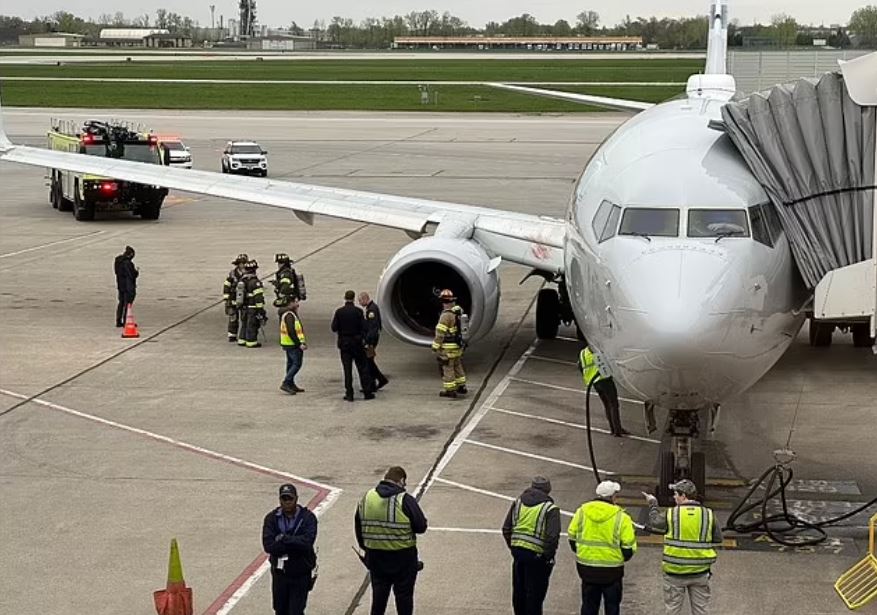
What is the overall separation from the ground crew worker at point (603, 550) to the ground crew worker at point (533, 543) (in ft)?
0.86

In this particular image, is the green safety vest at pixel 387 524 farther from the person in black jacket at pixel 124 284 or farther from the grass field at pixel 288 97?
the grass field at pixel 288 97

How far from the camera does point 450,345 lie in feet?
63.8

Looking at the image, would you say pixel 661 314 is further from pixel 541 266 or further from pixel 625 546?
pixel 541 266

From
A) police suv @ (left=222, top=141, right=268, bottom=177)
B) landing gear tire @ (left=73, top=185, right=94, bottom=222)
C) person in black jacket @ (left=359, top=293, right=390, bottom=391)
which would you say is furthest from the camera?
police suv @ (left=222, top=141, right=268, bottom=177)

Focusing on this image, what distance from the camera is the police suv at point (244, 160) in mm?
51906

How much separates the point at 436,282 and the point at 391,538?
34.7 ft

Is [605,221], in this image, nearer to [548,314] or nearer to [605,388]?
[605,388]

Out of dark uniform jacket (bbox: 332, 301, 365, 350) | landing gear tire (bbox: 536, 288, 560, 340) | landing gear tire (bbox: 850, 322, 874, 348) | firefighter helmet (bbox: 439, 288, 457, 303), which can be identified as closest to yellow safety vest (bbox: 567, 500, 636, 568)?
firefighter helmet (bbox: 439, 288, 457, 303)

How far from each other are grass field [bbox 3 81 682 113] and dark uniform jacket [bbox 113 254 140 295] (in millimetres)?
67463

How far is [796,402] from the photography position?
1948 cm

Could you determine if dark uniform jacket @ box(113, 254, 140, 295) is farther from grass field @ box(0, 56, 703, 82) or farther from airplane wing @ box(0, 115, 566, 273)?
grass field @ box(0, 56, 703, 82)

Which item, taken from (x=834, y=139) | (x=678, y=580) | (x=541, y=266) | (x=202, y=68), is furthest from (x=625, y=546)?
(x=202, y=68)

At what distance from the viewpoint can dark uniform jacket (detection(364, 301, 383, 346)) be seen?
20.1 metres

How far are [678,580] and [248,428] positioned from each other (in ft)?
27.2
